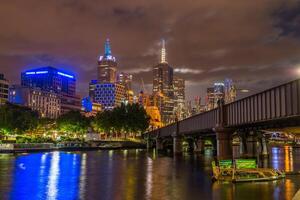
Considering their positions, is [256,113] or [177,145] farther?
[177,145]

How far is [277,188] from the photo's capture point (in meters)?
61.2

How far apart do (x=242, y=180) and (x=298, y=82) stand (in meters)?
16.3

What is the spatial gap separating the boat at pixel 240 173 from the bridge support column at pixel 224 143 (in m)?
31.4

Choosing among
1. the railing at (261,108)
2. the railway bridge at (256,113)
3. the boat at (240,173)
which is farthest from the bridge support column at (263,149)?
the boat at (240,173)

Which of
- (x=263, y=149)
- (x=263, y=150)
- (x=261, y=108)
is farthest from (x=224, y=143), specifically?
(x=263, y=149)

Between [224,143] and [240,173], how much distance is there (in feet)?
Answer: 121

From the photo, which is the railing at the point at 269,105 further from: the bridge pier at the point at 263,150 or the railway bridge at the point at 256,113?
the bridge pier at the point at 263,150

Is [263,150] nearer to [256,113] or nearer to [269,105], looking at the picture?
[256,113]

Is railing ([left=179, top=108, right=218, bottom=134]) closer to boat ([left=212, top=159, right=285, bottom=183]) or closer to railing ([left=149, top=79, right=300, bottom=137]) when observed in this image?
railing ([left=149, top=79, right=300, bottom=137])

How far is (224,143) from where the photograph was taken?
10669cm

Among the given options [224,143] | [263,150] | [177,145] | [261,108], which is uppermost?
[261,108]

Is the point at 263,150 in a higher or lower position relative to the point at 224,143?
lower

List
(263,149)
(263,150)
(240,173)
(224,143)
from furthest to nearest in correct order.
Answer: (263,149) < (263,150) < (224,143) < (240,173)

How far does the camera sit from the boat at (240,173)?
6818 cm
